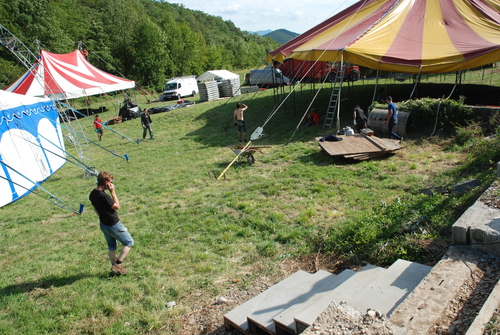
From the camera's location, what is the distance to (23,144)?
1054cm

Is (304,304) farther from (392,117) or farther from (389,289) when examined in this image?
(392,117)

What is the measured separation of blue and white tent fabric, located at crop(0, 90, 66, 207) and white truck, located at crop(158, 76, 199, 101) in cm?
1840

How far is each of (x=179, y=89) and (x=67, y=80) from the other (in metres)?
12.9

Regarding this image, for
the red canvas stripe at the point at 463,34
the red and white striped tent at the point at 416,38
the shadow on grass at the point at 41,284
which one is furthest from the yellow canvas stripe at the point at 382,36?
the shadow on grass at the point at 41,284

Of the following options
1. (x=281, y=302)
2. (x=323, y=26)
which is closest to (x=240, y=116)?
(x=323, y=26)

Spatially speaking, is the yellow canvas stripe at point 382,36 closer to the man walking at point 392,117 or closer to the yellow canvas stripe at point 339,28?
the yellow canvas stripe at point 339,28

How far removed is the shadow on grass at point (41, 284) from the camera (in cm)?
501

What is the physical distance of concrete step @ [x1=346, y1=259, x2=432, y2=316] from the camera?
3.06 metres

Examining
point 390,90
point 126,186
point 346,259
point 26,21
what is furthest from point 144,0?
point 346,259

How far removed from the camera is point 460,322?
2.60 meters

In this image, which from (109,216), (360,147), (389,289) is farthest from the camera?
(360,147)

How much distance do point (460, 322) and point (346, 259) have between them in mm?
2299

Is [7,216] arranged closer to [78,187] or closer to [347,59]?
[78,187]

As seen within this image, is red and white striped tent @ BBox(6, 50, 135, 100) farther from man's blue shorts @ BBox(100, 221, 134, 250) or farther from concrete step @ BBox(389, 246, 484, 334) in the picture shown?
concrete step @ BBox(389, 246, 484, 334)
